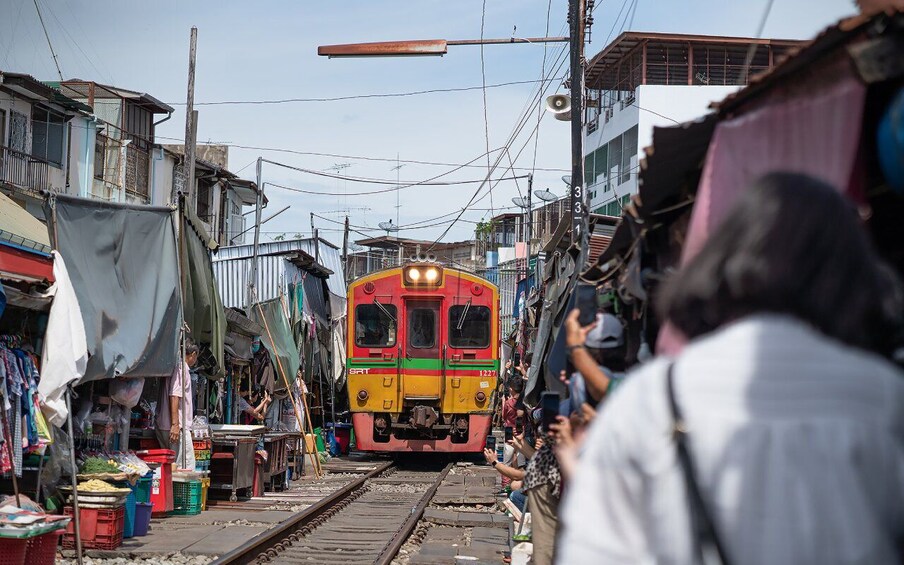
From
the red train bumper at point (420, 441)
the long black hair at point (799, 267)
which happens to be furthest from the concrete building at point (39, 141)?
the long black hair at point (799, 267)

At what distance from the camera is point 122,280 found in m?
11.0

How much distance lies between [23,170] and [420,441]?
34.9 feet

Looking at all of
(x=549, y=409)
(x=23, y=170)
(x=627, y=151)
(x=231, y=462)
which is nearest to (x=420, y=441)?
(x=231, y=462)

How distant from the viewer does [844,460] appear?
1.55 metres

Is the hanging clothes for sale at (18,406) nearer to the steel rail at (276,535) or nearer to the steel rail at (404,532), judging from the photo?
the steel rail at (276,535)

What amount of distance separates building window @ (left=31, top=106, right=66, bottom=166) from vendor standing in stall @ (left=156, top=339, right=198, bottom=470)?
1289 centimetres

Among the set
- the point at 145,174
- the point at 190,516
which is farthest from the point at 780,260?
the point at 145,174

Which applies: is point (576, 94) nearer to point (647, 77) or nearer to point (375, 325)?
point (375, 325)

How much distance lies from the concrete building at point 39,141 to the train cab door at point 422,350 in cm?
740

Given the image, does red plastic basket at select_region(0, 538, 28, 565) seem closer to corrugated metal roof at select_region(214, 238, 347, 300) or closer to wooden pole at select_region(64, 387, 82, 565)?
wooden pole at select_region(64, 387, 82, 565)

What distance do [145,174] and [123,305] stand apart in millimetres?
19238

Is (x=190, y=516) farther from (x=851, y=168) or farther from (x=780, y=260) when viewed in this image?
(x=780, y=260)

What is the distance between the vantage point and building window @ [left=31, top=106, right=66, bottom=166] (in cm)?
2286

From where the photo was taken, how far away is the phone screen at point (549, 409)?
19.5 feet
